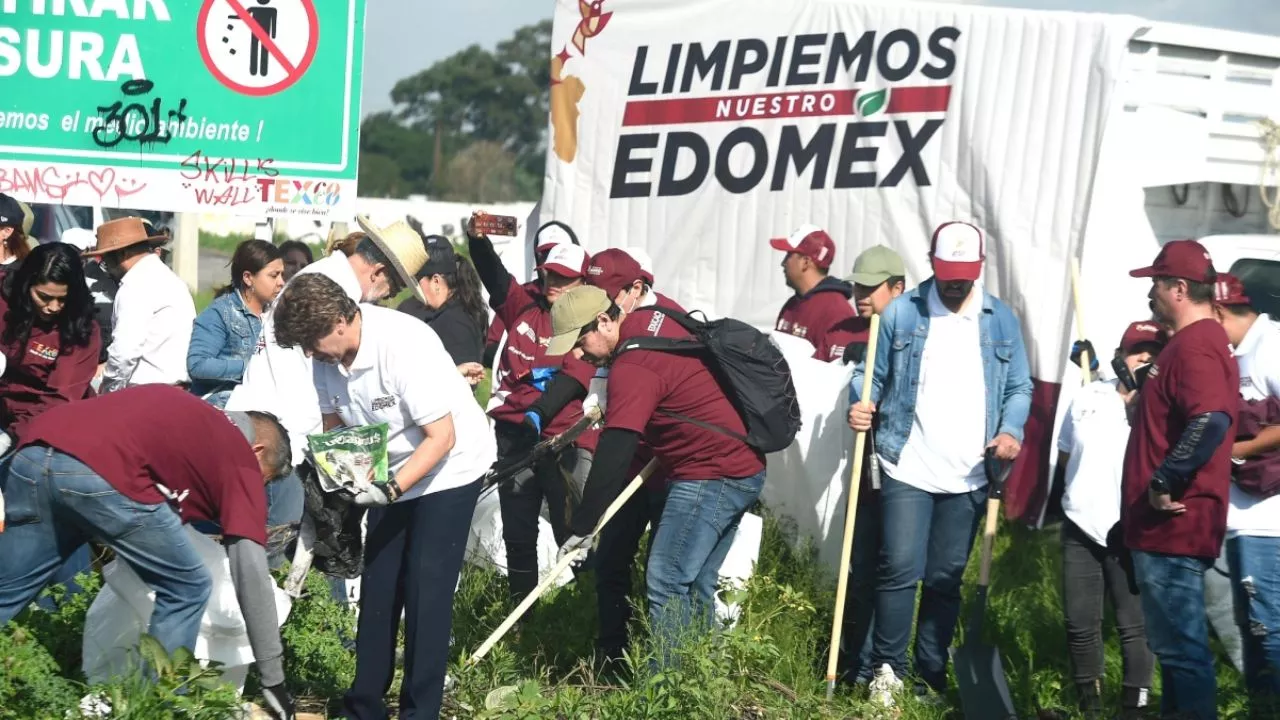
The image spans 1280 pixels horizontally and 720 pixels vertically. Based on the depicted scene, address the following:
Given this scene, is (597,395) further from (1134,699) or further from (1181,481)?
(1134,699)

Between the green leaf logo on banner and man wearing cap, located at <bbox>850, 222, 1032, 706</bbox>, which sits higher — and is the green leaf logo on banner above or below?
above

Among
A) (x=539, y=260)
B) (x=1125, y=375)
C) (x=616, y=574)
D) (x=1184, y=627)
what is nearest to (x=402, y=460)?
(x=616, y=574)

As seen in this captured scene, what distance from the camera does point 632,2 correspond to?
33.2 feet

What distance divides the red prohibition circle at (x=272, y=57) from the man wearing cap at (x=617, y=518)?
226cm

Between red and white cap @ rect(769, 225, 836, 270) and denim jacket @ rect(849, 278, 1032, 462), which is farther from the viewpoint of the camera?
red and white cap @ rect(769, 225, 836, 270)

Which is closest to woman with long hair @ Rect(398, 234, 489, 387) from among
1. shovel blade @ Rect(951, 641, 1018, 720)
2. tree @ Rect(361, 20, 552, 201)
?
shovel blade @ Rect(951, 641, 1018, 720)

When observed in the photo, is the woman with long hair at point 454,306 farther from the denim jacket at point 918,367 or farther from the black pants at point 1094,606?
the black pants at point 1094,606

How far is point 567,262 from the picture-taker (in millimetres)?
7160

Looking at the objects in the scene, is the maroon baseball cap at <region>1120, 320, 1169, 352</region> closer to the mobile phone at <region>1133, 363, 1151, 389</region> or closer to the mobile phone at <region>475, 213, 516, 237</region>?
the mobile phone at <region>1133, 363, 1151, 389</region>

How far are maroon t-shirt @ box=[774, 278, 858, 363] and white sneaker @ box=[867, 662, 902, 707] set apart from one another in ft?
6.35

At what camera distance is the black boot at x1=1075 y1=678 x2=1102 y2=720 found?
618 centimetres

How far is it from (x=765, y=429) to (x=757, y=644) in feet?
2.83

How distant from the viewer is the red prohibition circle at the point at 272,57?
7.97 m

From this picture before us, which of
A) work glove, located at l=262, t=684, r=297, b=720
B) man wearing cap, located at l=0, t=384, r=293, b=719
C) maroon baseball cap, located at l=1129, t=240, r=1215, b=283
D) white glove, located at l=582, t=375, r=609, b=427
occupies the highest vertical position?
maroon baseball cap, located at l=1129, t=240, r=1215, b=283
